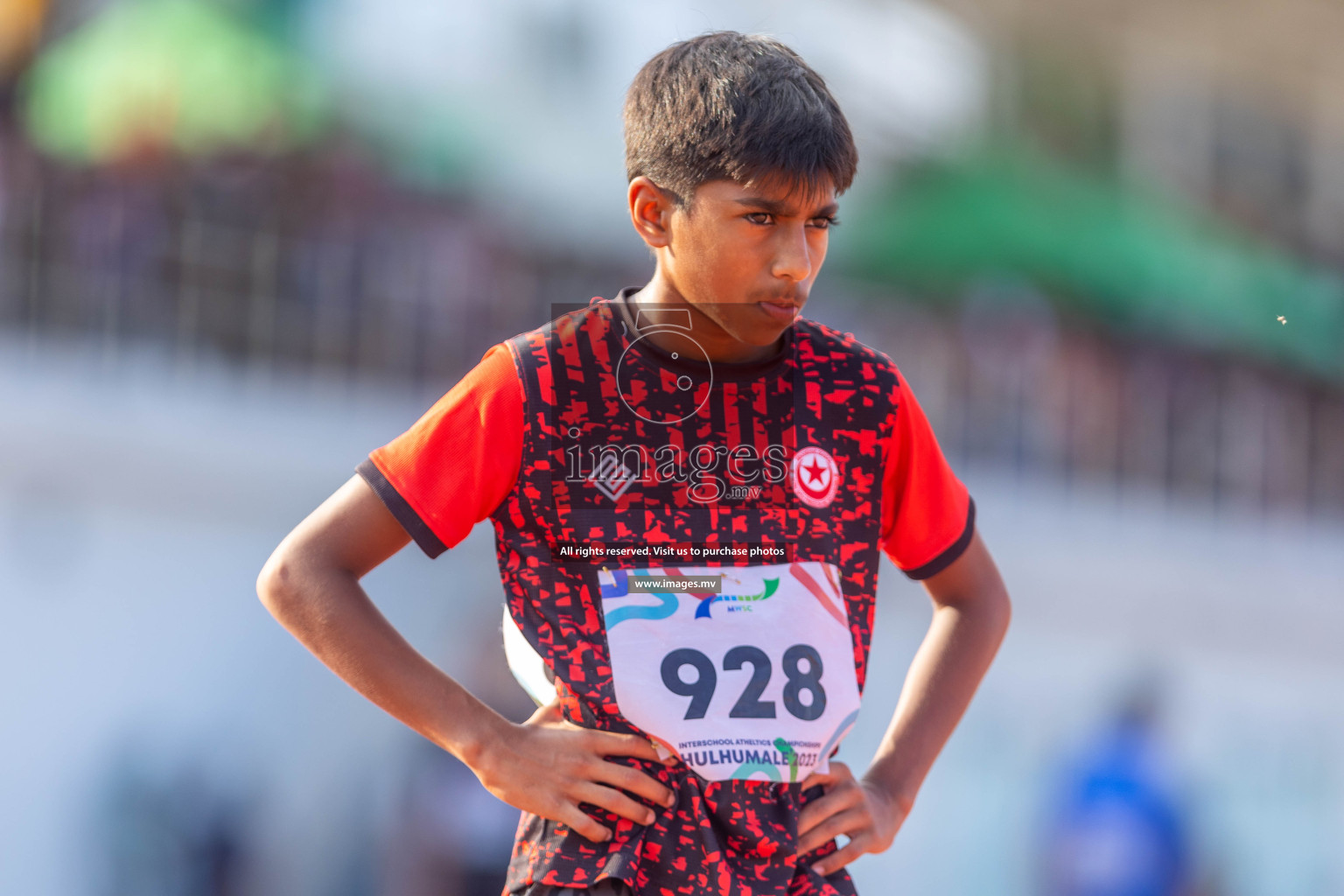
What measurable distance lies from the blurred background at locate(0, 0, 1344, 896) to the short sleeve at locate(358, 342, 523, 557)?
6.87 feet

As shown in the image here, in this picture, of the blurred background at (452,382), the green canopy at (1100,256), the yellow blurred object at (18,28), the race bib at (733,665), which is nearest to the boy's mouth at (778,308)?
the race bib at (733,665)

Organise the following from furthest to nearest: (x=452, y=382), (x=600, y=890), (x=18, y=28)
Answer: (x=452, y=382), (x=18, y=28), (x=600, y=890)

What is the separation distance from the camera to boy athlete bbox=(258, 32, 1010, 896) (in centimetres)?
127

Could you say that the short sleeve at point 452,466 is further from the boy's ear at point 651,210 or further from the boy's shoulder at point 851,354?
the boy's shoulder at point 851,354

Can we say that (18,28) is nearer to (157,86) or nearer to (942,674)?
(157,86)

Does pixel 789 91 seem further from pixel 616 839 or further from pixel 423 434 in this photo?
pixel 616 839

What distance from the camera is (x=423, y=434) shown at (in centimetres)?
133

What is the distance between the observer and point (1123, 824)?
4.88 metres

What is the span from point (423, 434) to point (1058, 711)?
5.21m

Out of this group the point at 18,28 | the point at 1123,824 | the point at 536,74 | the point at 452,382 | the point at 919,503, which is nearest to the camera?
the point at 919,503

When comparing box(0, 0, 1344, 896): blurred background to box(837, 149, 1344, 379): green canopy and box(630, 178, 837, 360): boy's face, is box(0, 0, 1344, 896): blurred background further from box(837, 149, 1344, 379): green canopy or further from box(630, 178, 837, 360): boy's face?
box(630, 178, 837, 360): boy's face

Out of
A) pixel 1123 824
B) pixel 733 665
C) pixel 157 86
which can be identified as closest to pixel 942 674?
pixel 733 665

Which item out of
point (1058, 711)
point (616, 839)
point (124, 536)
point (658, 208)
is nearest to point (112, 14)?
point (124, 536)

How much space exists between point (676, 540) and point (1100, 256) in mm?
6956
